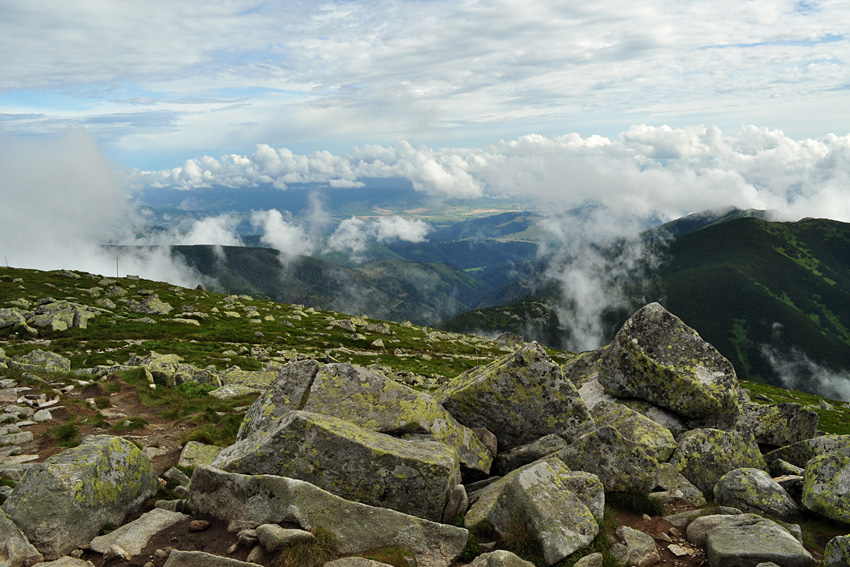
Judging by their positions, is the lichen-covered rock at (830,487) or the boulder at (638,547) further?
the lichen-covered rock at (830,487)

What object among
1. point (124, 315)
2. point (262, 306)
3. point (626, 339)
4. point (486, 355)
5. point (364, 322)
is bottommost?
point (486, 355)

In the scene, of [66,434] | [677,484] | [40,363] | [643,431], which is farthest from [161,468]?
[40,363]

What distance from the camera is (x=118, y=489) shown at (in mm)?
12344

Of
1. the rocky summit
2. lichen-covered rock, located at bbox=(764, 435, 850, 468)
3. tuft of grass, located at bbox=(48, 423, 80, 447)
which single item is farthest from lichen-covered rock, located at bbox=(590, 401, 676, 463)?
tuft of grass, located at bbox=(48, 423, 80, 447)

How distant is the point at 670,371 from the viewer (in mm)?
21625

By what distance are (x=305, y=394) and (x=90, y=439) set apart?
648 centimetres

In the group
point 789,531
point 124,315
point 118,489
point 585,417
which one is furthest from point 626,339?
point 124,315

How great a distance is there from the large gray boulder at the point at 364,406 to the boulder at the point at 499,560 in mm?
5071

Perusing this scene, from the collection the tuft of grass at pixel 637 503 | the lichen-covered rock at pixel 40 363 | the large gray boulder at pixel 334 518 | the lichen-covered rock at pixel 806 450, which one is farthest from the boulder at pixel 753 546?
the lichen-covered rock at pixel 40 363

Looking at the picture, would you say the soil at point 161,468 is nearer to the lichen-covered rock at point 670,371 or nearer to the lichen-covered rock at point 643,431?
the lichen-covered rock at point 643,431

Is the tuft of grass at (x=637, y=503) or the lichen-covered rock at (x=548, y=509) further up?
the lichen-covered rock at (x=548, y=509)

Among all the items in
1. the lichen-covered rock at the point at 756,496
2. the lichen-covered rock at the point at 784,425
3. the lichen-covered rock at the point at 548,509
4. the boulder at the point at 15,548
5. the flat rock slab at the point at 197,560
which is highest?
the boulder at the point at 15,548

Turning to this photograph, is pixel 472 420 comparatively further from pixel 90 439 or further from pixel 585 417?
pixel 90 439

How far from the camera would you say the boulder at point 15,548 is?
32.6 feet
